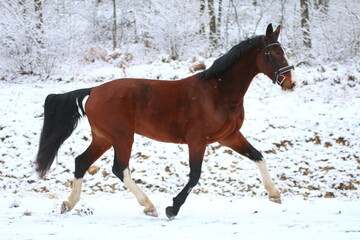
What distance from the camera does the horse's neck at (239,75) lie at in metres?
4.14

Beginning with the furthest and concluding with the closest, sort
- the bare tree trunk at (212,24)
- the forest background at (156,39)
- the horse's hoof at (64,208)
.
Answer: the bare tree trunk at (212,24) → the forest background at (156,39) → the horse's hoof at (64,208)

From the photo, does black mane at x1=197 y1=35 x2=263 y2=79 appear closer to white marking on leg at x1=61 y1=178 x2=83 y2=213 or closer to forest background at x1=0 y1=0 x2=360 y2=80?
white marking on leg at x1=61 y1=178 x2=83 y2=213

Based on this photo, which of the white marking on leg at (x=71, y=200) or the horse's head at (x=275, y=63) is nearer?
the horse's head at (x=275, y=63)

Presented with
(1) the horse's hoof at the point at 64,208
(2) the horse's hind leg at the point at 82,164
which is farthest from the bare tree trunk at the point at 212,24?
(1) the horse's hoof at the point at 64,208

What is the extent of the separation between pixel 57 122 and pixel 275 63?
2.74 metres

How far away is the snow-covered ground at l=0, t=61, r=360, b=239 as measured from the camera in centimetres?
355

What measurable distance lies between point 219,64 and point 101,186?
145 inches

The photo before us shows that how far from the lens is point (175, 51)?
634 inches

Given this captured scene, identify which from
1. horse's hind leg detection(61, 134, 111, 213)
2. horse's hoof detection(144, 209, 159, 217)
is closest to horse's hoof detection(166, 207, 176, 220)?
horse's hoof detection(144, 209, 159, 217)

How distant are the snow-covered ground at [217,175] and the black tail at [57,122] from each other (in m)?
0.63

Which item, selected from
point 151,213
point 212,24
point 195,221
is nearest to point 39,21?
point 212,24

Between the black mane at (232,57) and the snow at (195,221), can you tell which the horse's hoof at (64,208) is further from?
the black mane at (232,57)

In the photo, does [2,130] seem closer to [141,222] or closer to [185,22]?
[141,222]

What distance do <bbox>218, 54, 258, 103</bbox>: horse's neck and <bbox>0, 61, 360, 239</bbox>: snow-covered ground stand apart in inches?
55.4
